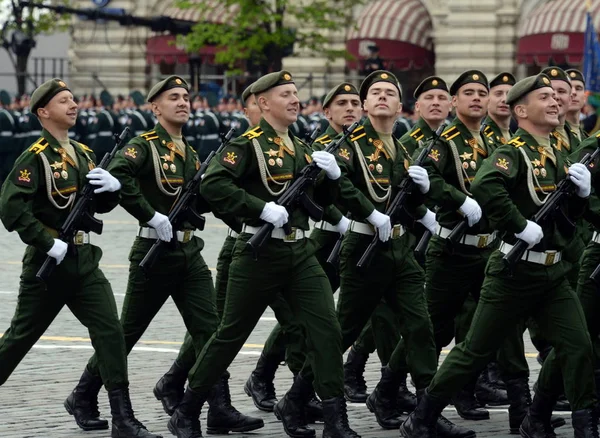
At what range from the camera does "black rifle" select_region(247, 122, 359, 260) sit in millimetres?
8117

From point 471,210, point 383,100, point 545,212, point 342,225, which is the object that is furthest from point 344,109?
point 545,212

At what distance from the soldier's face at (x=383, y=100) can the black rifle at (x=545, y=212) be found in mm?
1259

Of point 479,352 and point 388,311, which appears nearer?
point 479,352

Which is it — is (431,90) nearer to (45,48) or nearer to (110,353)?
(110,353)

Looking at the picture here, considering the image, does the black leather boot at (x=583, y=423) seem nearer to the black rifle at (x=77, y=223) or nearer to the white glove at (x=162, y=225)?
the white glove at (x=162, y=225)

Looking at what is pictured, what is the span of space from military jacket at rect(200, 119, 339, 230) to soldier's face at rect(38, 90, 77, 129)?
84cm

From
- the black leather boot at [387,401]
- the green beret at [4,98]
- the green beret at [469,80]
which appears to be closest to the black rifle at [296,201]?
the black leather boot at [387,401]

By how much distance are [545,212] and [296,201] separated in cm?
123

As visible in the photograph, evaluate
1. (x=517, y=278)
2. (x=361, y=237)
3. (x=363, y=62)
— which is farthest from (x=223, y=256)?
(x=363, y=62)

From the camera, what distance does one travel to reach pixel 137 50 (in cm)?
4269

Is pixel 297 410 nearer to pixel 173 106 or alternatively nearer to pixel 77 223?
pixel 77 223

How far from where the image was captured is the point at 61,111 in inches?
337

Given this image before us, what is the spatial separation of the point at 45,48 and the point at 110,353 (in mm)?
45618

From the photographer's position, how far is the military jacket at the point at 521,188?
7887 mm
